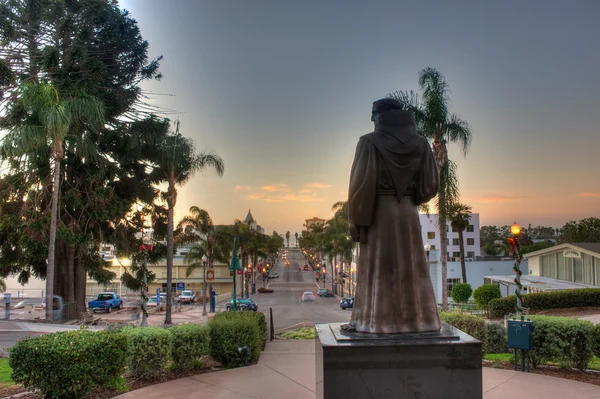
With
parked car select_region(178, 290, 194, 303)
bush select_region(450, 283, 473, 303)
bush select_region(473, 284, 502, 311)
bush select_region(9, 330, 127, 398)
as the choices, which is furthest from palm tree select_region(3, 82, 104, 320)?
parked car select_region(178, 290, 194, 303)

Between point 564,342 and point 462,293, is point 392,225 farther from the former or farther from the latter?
point 462,293

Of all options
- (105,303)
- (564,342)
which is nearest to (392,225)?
(564,342)

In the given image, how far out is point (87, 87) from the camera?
985 inches

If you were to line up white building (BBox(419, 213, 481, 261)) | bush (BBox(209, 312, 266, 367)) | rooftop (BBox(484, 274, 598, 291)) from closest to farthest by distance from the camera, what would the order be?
bush (BBox(209, 312, 266, 367))
rooftop (BBox(484, 274, 598, 291))
white building (BBox(419, 213, 481, 261))

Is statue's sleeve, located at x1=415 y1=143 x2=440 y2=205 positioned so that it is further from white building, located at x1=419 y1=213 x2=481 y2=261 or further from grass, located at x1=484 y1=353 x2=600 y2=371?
white building, located at x1=419 y1=213 x2=481 y2=261

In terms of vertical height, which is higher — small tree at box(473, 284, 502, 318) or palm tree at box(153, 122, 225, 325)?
palm tree at box(153, 122, 225, 325)

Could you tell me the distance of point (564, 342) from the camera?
28.2 feet

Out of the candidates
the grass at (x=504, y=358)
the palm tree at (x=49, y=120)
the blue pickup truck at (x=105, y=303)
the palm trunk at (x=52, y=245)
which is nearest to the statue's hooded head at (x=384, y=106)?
the grass at (x=504, y=358)

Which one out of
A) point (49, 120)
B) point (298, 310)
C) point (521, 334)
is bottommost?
point (298, 310)

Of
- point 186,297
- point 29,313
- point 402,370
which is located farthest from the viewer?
point 186,297

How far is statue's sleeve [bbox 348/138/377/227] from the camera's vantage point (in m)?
5.58

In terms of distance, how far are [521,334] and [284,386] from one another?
432 cm

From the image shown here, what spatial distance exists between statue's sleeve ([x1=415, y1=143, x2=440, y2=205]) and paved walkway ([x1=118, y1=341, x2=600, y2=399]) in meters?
3.40

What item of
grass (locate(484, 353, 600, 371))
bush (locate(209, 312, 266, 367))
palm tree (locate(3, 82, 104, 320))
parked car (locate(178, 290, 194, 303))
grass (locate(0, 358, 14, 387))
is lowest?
parked car (locate(178, 290, 194, 303))
